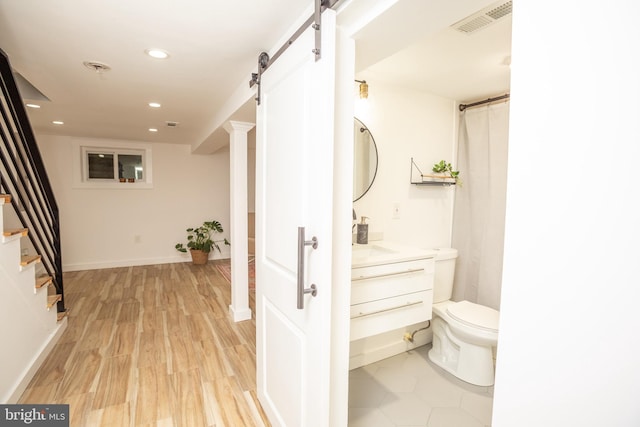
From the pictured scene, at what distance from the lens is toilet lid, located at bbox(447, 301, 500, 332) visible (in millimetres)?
2014

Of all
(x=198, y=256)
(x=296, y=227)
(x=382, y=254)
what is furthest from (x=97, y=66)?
(x=198, y=256)

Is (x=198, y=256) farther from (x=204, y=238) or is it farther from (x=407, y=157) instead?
(x=407, y=157)

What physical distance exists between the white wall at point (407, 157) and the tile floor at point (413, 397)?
3.22 ft

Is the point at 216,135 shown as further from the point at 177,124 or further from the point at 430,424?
the point at 430,424

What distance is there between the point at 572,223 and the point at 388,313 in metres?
1.52

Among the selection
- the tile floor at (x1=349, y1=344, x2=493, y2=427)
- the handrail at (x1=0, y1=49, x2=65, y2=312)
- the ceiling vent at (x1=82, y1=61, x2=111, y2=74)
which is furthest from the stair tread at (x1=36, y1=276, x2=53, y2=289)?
the tile floor at (x1=349, y1=344, x2=493, y2=427)

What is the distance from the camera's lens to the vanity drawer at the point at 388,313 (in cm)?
180

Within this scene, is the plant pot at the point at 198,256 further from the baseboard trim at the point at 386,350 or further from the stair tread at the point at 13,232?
the baseboard trim at the point at 386,350

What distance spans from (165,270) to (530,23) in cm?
546

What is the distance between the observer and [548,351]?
1.87 ft

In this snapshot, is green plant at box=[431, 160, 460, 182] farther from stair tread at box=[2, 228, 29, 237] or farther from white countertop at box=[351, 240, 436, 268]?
stair tread at box=[2, 228, 29, 237]

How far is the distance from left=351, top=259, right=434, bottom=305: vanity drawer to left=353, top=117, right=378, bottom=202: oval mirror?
628 millimetres

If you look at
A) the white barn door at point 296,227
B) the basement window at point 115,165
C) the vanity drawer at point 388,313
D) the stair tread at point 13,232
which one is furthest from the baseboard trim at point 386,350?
the basement window at point 115,165

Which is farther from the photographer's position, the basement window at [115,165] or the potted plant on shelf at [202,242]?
the potted plant on shelf at [202,242]
